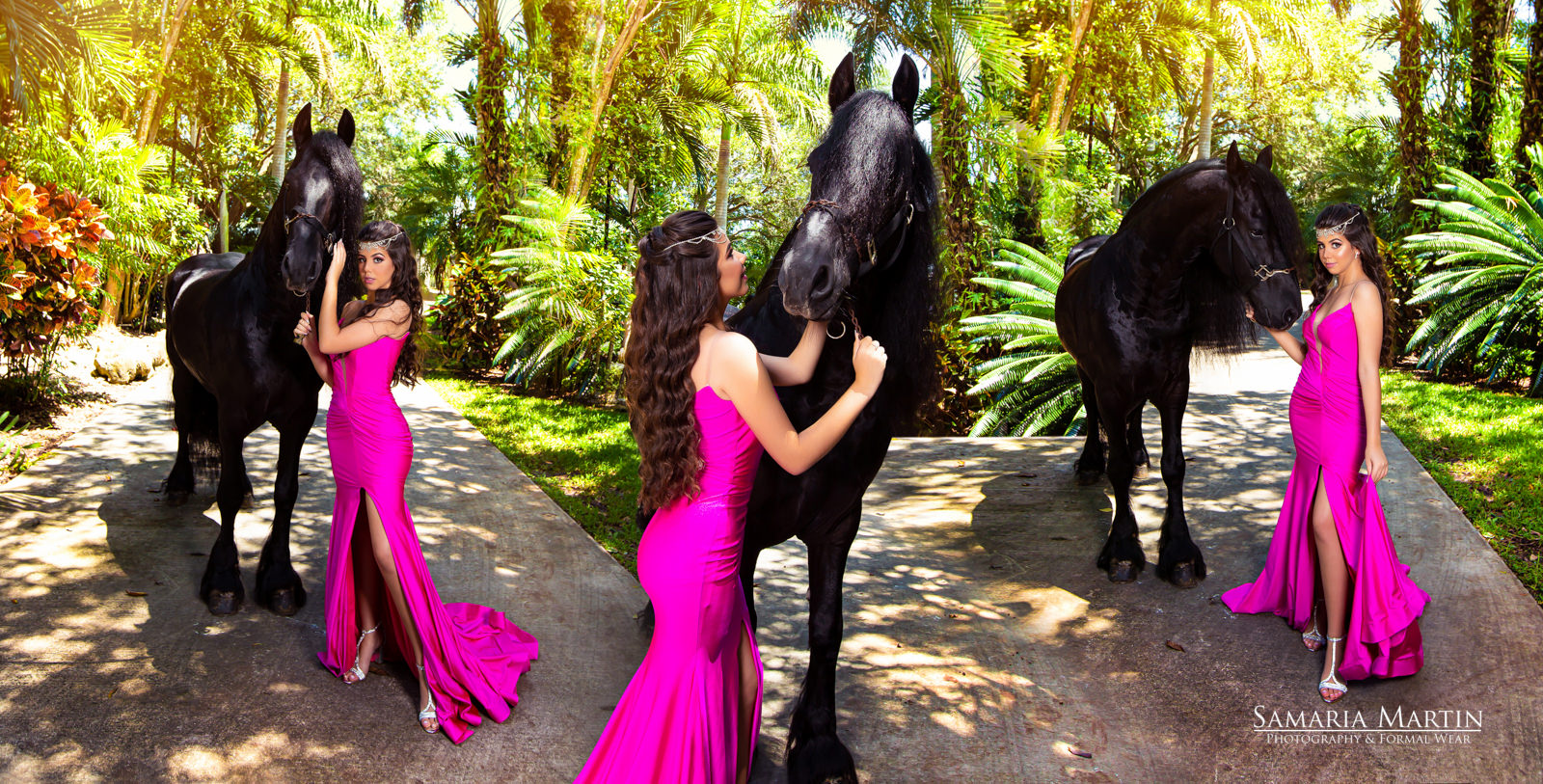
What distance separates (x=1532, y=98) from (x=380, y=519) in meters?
12.2

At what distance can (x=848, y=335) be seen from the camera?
9.88 feet

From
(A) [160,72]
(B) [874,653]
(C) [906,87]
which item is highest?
(A) [160,72]

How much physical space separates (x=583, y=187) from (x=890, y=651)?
35.8 feet

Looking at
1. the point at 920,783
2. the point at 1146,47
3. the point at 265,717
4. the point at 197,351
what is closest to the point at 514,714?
the point at 265,717

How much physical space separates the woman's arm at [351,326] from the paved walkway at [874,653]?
4.35 ft

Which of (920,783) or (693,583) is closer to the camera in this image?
(693,583)

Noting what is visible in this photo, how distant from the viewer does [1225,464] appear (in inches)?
265

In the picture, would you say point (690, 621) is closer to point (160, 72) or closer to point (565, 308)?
point (565, 308)

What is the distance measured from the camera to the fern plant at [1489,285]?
870cm

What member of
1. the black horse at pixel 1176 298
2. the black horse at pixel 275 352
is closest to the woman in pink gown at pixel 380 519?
the black horse at pixel 275 352

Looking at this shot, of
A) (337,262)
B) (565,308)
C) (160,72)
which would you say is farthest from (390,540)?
(160,72)

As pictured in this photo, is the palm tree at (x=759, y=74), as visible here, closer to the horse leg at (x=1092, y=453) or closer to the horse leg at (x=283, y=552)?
the horse leg at (x=1092, y=453)

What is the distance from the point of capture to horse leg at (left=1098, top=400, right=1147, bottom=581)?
498 centimetres

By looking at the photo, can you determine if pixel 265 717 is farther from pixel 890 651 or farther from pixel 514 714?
pixel 890 651
